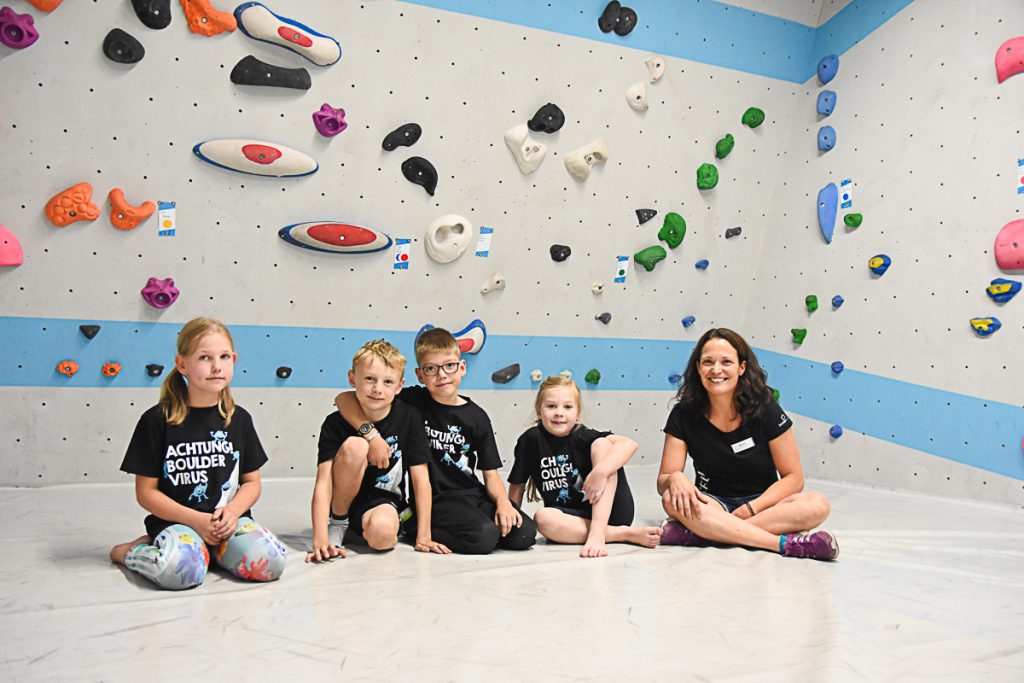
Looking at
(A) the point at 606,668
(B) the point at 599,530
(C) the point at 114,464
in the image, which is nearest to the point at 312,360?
(C) the point at 114,464

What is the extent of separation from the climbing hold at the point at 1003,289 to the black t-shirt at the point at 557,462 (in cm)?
187

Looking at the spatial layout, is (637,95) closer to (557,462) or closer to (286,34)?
(286,34)

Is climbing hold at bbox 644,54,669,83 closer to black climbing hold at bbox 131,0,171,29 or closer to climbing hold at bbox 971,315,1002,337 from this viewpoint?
climbing hold at bbox 971,315,1002,337

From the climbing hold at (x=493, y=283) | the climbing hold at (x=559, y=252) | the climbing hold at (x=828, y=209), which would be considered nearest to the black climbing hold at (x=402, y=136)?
the climbing hold at (x=493, y=283)

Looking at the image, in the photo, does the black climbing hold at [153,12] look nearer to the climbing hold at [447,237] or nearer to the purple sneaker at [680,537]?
the climbing hold at [447,237]

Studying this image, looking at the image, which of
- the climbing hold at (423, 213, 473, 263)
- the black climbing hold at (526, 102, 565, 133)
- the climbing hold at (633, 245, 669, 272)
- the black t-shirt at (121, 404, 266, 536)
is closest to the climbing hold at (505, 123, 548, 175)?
the black climbing hold at (526, 102, 565, 133)

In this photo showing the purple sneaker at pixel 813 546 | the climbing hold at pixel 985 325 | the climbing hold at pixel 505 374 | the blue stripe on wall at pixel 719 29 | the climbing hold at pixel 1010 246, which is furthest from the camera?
the climbing hold at pixel 505 374

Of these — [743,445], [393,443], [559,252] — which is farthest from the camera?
[559,252]

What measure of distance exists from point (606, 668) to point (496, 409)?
90.3 inches

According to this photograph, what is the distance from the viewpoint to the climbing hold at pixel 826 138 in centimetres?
409

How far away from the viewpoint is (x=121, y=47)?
2.94 meters

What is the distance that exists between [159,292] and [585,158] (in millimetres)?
1872

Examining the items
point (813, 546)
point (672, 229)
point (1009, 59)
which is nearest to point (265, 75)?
point (672, 229)

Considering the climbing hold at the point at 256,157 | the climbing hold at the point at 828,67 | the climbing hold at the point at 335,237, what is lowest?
the climbing hold at the point at 335,237
